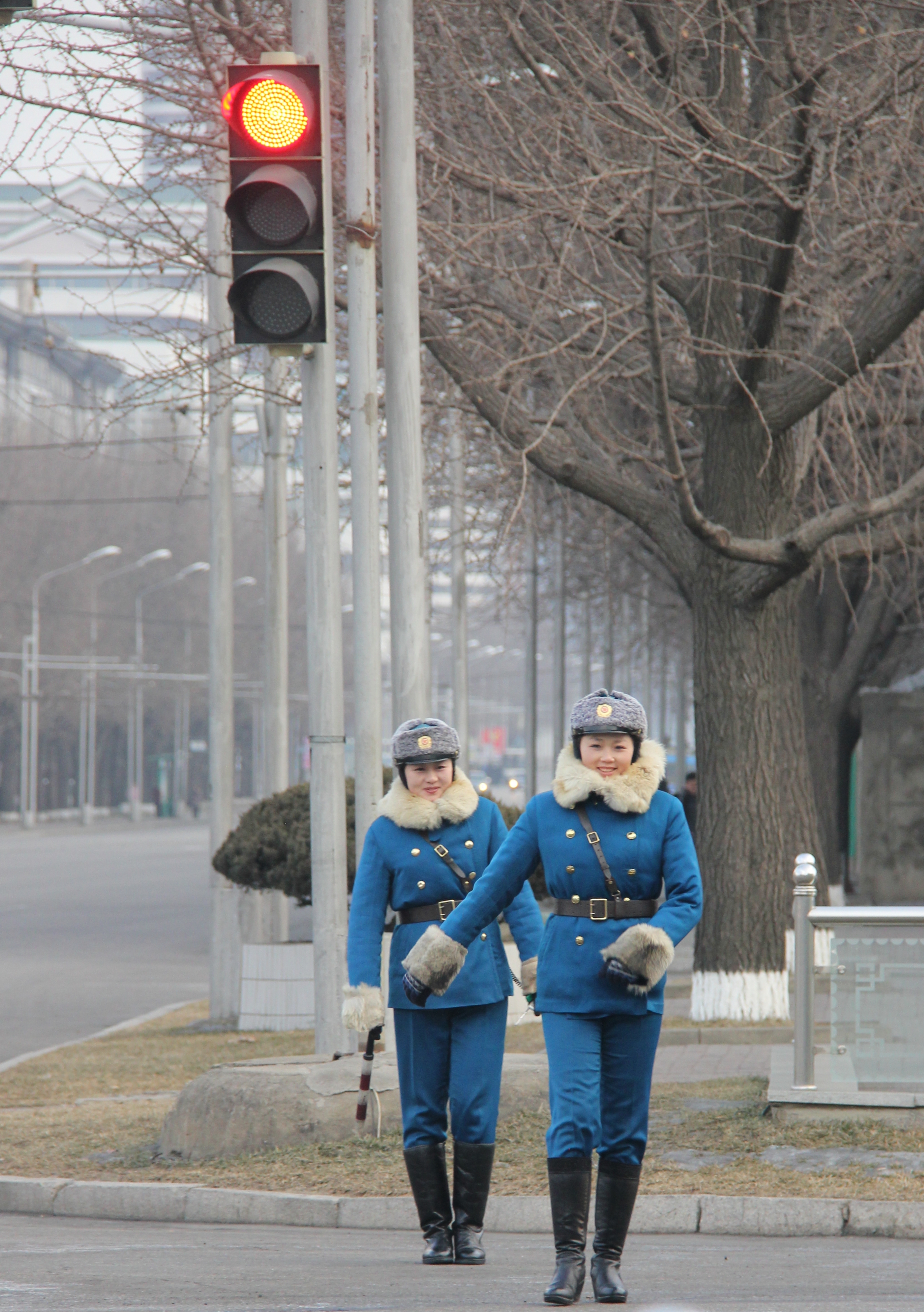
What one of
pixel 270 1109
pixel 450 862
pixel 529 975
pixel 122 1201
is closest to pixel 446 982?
pixel 529 975

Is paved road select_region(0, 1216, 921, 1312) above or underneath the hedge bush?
underneath

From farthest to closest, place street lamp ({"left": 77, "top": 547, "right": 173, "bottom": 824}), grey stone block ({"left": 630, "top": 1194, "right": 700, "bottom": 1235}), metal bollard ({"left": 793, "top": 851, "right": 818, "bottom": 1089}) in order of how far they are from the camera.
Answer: street lamp ({"left": 77, "top": 547, "right": 173, "bottom": 824}) < metal bollard ({"left": 793, "top": 851, "right": 818, "bottom": 1089}) < grey stone block ({"left": 630, "top": 1194, "right": 700, "bottom": 1235})

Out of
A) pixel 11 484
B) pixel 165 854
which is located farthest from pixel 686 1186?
pixel 11 484

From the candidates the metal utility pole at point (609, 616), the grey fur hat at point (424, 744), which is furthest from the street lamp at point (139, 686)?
the grey fur hat at point (424, 744)

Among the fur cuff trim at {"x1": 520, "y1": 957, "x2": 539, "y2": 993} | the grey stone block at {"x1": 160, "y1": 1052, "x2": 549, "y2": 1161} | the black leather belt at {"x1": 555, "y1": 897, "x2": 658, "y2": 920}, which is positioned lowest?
the grey stone block at {"x1": 160, "y1": 1052, "x2": 549, "y2": 1161}

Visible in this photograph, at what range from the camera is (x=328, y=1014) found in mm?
8023

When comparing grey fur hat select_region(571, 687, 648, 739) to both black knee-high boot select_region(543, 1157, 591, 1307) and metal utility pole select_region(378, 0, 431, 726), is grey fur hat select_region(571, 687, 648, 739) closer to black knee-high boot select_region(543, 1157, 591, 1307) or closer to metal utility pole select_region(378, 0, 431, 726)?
black knee-high boot select_region(543, 1157, 591, 1307)

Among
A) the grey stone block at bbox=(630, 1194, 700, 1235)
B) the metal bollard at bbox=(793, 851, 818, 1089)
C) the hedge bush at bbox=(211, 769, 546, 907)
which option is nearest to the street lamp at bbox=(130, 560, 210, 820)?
the hedge bush at bbox=(211, 769, 546, 907)

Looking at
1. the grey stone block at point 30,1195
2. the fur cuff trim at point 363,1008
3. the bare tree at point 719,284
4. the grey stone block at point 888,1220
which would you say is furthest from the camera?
the bare tree at point 719,284

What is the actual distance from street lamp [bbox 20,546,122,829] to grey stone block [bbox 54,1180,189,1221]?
163ft

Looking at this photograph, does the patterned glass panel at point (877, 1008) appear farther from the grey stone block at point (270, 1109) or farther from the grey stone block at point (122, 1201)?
the grey stone block at point (122, 1201)

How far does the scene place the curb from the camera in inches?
255

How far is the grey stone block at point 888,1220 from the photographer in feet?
21.0

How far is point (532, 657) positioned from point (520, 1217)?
79.2 feet
